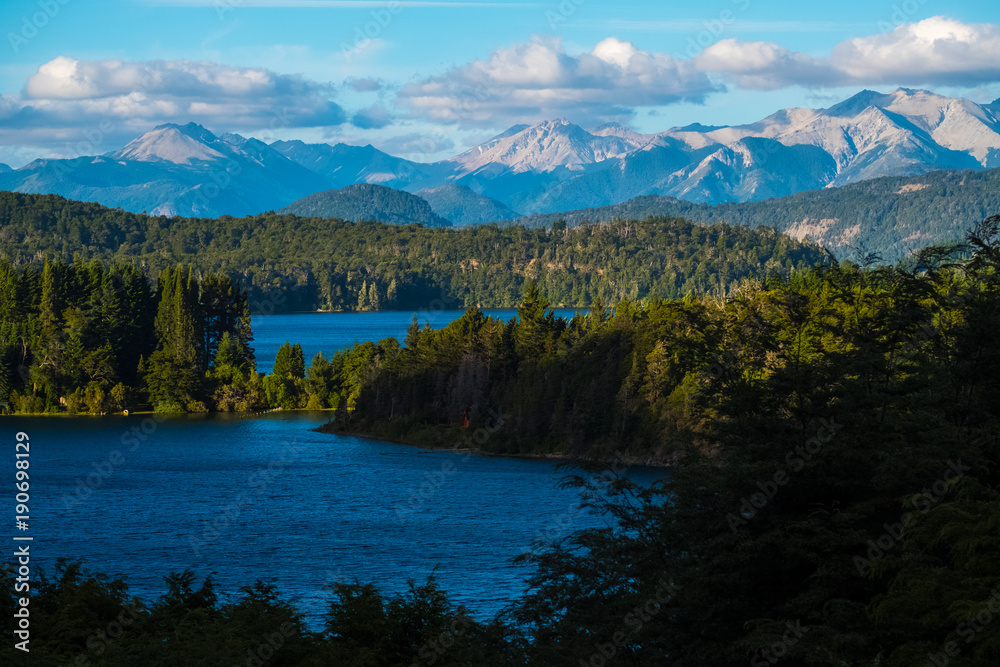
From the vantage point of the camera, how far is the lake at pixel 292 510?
47.2 metres

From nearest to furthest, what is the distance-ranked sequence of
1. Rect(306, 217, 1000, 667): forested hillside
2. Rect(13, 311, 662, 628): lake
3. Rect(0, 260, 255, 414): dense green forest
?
Rect(306, 217, 1000, 667): forested hillside
Rect(13, 311, 662, 628): lake
Rect(0, 260, 255, 414): dense green forest

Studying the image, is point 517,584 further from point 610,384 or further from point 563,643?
point 610,384

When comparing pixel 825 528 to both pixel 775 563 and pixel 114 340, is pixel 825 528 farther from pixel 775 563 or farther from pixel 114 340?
pixel 114 340

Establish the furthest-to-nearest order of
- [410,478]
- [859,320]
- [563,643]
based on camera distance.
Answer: [410,478] < [859,320] < [563,643]

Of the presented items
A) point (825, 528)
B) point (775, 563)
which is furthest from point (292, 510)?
point (825, 528)

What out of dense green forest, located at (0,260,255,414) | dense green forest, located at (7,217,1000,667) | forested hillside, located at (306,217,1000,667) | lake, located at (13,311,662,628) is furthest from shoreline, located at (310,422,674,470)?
forested hillside, located at (306,217,1000,667)

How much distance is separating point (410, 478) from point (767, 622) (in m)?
56.8

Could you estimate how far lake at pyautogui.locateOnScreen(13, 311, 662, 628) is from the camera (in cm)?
4722

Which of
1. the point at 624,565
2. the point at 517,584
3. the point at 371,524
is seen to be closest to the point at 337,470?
the point at 371,524

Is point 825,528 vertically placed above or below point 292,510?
above

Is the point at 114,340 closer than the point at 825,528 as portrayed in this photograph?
No

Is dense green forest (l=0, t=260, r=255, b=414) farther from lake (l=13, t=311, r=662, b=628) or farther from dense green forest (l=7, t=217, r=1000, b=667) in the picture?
dense green forest (l=7, t=217, r=1000, b=667)

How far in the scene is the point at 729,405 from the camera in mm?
25609

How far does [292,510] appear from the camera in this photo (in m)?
63.6
